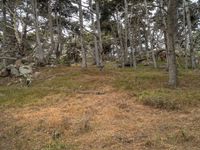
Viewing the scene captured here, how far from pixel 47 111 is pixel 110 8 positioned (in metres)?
25.6

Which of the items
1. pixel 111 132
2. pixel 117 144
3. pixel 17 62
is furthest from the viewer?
pixel 17 62

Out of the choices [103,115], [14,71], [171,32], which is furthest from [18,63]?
[103,115]

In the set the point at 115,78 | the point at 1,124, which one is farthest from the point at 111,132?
the point at 115,78

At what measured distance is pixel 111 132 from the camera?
11.2 m

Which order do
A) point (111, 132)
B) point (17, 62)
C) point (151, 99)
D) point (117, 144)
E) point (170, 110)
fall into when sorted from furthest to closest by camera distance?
point (17, 62)
point (151, 99)
point (170, 110)
point (111, 132)
point (117, 144)

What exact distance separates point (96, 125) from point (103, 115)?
3.88 feet

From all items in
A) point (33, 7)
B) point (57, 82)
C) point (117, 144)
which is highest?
point (33, 7)

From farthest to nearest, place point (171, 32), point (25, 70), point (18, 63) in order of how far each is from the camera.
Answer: point (18, 63) < point (25, 70) < point (171, 32)

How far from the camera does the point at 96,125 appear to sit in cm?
1224

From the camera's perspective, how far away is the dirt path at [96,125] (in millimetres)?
10164

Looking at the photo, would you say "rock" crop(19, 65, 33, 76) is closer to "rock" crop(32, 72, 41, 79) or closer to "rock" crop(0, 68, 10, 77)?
"rock" crop(32, 72, 41, 79)

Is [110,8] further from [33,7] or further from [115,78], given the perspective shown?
[115,78]

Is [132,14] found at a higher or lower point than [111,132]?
higher

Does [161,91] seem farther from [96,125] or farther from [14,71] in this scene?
[14,71]
